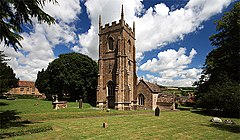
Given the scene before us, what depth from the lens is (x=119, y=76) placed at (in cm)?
2870

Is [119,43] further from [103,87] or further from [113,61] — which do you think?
[103,87]

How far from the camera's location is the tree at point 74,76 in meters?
36.7

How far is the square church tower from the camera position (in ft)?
94.2

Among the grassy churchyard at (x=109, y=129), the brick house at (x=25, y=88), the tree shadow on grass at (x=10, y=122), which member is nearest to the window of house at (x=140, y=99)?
the grassy churchyard at (x=109, y=129)

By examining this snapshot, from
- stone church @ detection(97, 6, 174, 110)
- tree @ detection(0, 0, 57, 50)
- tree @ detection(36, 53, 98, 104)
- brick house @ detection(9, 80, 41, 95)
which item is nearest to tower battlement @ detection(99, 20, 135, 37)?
stone church @ detection(97, 6, 174, 110)

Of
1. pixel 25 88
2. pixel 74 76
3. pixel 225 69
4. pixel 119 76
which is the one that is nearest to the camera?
pixel 225 69

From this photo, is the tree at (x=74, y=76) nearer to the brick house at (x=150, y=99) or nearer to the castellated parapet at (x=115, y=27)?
the castellated parapet at (x=115, y=27)

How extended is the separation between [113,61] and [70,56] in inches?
590

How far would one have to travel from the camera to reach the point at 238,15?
21859 millimetres

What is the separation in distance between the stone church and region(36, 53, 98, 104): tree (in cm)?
791

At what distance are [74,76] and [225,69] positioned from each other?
102 feet

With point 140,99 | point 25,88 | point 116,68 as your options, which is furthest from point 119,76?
point 25,88

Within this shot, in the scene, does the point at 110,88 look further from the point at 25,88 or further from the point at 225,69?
the point at 25,88

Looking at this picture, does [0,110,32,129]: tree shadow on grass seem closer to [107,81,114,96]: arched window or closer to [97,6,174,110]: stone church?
[97,6,174,110]: stone church
